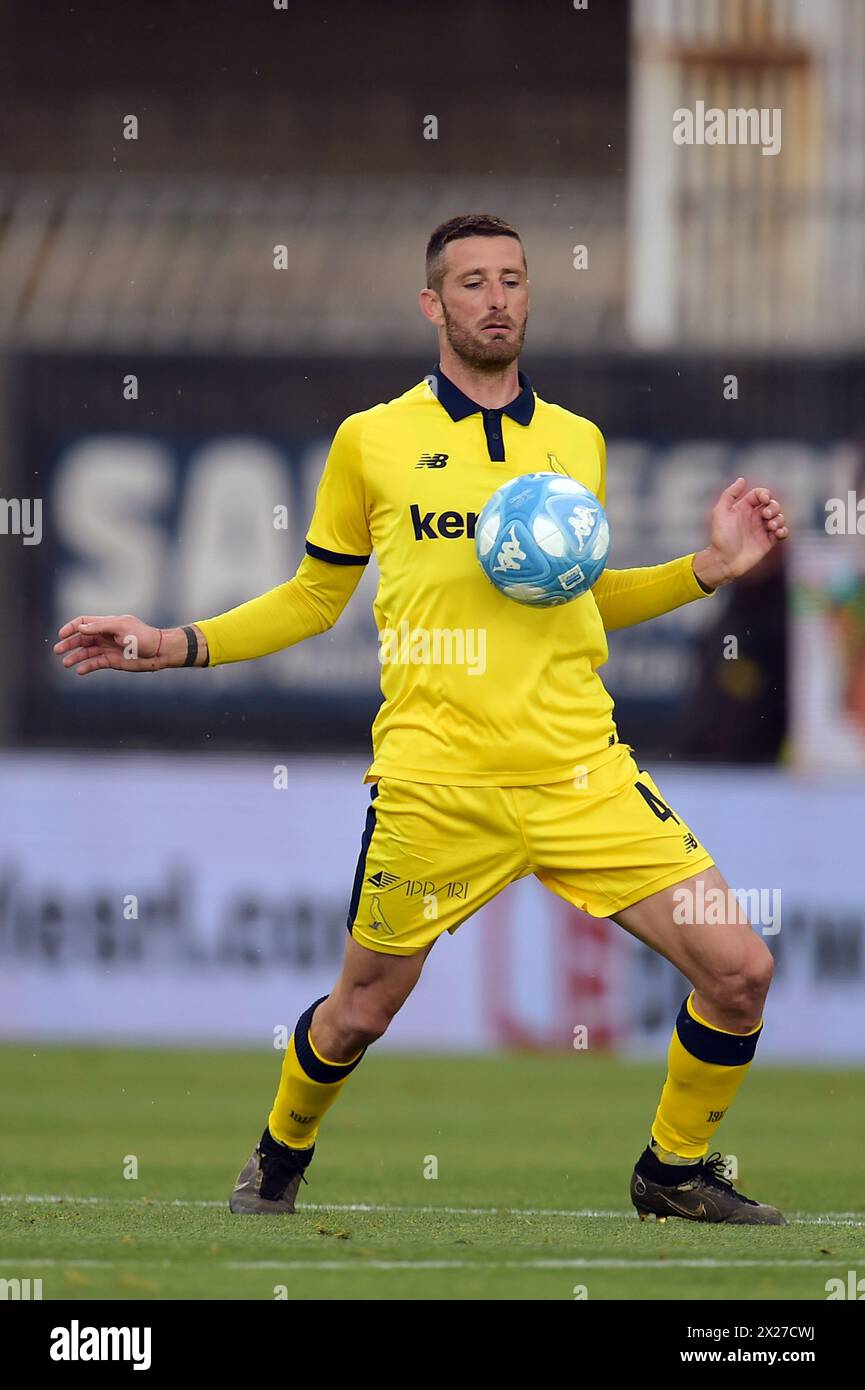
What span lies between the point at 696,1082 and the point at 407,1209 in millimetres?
1064

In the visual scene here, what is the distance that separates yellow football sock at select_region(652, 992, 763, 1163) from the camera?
6.07 meters

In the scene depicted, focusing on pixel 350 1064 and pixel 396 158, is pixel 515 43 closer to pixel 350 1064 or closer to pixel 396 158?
pixel 396 158

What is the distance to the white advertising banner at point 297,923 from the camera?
1177 centimetres

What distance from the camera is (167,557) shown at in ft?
45.8

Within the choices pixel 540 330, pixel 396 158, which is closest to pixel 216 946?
pixel 540 330

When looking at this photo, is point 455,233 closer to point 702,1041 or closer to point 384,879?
point 384,879

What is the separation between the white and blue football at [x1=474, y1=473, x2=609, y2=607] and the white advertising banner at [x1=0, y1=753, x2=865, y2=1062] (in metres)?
6.08

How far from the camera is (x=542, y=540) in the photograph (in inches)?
223

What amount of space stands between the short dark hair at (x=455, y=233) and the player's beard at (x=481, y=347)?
0.28 ft
